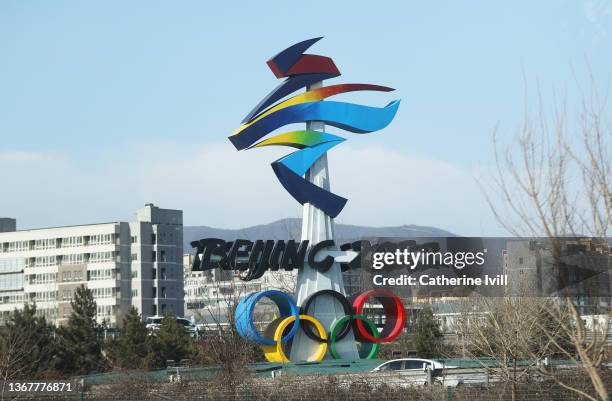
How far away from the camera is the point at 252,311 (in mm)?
39531

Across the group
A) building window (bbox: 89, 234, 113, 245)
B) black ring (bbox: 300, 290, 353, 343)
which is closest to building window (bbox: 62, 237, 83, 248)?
building window (bbox: 89, 234, 113, 245)

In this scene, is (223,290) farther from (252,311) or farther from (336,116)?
(336,116)

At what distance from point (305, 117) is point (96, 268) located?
3125 inches

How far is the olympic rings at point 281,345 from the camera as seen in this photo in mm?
40281

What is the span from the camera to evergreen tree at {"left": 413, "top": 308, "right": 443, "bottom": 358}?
4848 cm

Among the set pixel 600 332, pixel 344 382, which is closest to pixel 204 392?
pixel 344 382

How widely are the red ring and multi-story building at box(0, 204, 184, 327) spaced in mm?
74223

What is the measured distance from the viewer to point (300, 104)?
4162cm

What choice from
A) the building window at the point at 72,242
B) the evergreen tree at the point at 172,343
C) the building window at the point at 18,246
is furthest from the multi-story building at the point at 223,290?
the building window at the point at 18,246

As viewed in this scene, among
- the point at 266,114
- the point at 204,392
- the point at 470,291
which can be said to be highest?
the point at 266,114

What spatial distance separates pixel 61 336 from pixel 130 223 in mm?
65138

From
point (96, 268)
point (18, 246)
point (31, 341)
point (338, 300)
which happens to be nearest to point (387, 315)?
point (338, 300)

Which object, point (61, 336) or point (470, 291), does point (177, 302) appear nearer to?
A: point (61, 336)

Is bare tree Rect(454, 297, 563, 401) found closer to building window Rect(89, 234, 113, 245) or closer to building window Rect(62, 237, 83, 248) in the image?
building window Rect(89, 234, 113, 245)
